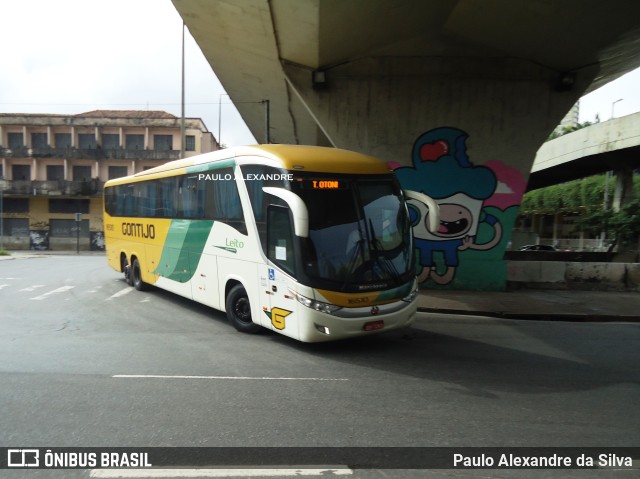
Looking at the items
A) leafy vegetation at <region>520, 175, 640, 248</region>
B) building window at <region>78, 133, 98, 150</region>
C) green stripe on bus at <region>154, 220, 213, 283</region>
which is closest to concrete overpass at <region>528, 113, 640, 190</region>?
leafy vegetation at <region>520, 175, 640, 248</region>

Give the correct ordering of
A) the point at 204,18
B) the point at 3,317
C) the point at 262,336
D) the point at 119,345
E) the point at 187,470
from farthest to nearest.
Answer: the point at 204,18 < the point at 3,317 < the point at 262,336 < the point at 119,345 < the point at 187,470

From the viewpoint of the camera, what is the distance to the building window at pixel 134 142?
148 feet

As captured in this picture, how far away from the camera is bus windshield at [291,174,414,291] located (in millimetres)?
6844

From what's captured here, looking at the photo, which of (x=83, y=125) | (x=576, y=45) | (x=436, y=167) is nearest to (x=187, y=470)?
(x=436, y=167)

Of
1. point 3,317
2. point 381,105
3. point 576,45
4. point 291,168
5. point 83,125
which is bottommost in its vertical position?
point 3,317

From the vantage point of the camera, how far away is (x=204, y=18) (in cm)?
1109

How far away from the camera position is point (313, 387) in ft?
18.5

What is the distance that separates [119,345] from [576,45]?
42.1 ft

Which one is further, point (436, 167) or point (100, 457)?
point (436, 167)

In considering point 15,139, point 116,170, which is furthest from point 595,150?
point 15,139

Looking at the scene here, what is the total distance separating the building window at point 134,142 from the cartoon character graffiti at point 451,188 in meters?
38.7

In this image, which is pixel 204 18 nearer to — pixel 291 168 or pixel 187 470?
pixel 291 168

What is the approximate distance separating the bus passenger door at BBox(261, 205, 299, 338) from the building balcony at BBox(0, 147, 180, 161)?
39.9m

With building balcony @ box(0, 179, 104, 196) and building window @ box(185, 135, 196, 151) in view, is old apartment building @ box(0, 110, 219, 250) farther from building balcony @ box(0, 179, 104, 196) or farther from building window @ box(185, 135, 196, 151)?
building balcony @ box(0, 179, 104, 196)
